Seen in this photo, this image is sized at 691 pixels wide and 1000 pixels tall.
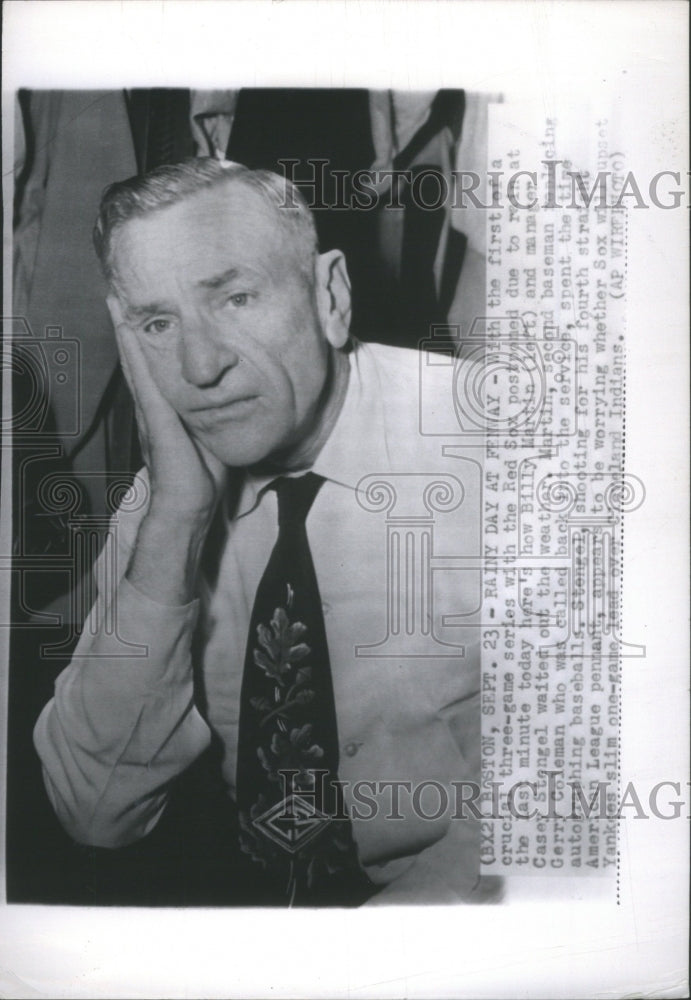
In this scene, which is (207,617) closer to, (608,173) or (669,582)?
(669,582)

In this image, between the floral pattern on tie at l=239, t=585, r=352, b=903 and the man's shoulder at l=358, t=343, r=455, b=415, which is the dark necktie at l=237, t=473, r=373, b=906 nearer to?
the floral pattern on tie at l=239, t=585, r=352, b=903

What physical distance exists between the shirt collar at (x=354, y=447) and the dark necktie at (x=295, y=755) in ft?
0.33

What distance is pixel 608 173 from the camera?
117 centimetres

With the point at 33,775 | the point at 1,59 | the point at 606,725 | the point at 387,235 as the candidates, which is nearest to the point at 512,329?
the point at 387,235

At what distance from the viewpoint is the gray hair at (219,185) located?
45.1 inches

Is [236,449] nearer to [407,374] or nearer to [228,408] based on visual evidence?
[228,408]

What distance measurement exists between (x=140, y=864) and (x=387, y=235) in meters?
0.91

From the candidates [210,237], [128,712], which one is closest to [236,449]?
[210,237]

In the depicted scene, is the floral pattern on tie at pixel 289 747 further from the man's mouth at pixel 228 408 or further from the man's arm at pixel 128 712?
the man's mouth at pixel 228 408

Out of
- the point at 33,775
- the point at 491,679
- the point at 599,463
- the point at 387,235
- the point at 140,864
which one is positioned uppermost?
the point at 387,235

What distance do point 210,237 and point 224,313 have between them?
0.33 feet

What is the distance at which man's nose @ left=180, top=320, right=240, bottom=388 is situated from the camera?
1.14 meters

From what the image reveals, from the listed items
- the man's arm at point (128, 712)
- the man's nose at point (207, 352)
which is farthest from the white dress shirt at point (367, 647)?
the man's nose at point (207, 352)

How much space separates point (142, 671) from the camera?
1.16 metres
